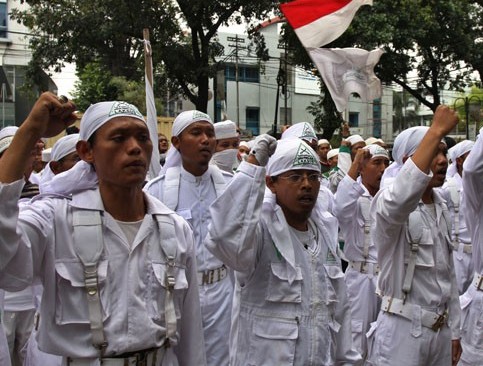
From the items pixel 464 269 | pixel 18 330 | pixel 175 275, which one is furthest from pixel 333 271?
pixel 464 269

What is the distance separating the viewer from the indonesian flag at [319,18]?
8.08 meters

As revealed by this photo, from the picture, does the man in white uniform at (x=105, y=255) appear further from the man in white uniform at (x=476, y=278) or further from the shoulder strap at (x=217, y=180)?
the shoulder strap at (x=217, y=180)

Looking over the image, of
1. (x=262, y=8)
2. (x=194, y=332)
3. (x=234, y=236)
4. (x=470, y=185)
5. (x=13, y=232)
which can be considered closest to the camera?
(x=13, y=232)

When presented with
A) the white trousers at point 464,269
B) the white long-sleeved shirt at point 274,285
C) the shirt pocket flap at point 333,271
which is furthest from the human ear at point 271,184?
the white trousers at point 464,269

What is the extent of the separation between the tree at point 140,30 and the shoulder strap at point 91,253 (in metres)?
17.0

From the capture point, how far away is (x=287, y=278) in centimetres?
386

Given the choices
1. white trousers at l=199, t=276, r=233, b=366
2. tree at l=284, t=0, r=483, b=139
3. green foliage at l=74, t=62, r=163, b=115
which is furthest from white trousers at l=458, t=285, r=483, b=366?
green foliage at l=74, t=62, r=163, b=115

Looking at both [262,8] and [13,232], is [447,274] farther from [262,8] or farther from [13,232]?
[262,8]

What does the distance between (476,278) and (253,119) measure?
46.8 m

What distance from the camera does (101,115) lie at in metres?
3.12

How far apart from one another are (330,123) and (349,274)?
17764 mm

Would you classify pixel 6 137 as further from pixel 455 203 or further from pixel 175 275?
pixel 455 203

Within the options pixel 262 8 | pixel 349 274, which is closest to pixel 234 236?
pixel 349 274

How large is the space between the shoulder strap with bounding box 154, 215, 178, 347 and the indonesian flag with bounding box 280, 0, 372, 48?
5335mm
